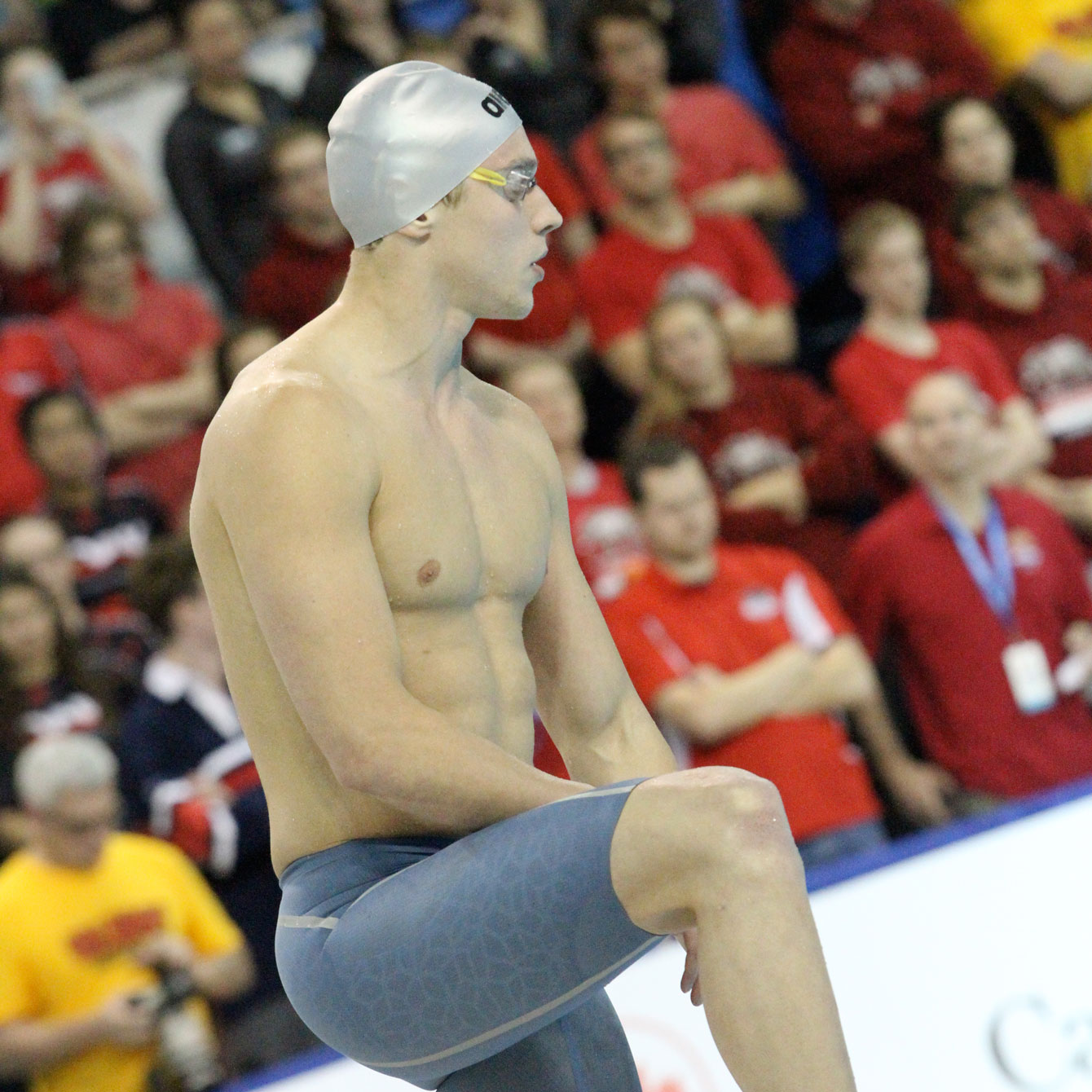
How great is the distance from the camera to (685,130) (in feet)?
22.1

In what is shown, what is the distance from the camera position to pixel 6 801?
4.56 meters

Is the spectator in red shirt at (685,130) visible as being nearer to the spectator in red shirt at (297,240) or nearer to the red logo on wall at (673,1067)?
the spectator in red shirt at (297,240)

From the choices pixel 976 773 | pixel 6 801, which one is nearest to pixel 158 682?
pixel 6 801

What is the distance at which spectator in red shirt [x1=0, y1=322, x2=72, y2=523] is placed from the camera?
555cm

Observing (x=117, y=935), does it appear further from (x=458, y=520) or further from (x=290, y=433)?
(x=290, y=433)

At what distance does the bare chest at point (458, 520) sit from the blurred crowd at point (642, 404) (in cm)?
206

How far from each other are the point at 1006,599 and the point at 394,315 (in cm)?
338

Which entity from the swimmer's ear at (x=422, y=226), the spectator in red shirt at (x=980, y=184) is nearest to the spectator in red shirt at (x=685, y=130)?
the spectator in red shirt at (x=980, y=184)

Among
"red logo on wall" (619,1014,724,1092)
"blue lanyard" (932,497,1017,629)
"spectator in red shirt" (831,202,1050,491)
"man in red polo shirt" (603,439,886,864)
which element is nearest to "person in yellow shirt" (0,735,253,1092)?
"red logo on wall" (619,1014,724,1092)

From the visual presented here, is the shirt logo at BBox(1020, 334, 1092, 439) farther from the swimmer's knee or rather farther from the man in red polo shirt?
the swimmer's knee

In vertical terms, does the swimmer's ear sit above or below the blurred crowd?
above

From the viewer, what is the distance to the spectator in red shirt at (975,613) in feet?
17.1

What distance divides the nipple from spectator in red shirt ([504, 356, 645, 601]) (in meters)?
2.89

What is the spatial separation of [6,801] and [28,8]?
3496mm
